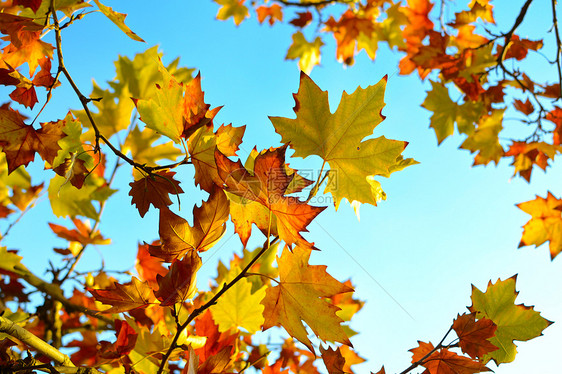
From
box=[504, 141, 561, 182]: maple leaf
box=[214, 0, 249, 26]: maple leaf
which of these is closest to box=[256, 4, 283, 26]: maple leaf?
box=[214, 0, 249, 26]: maple leaf

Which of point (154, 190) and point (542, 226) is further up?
point (542, 226)

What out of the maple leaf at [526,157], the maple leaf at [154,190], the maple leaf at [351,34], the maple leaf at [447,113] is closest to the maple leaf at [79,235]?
the maple leaf at [154,190]

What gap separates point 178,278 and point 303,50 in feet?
11.7

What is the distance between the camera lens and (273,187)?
66cm

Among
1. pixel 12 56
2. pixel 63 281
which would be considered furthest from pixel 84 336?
pixel 12 56

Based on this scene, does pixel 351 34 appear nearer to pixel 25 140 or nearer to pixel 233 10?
pixel 233 10

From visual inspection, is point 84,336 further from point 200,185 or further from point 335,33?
point 335,33

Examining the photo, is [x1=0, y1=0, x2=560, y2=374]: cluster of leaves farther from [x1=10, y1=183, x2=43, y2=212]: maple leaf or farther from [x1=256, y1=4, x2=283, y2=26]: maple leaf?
[x1=256, y1=4, x2=283, y2=26]: maple leaf

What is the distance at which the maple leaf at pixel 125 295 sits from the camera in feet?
2.53

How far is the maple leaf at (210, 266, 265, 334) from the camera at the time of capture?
119 centimetres

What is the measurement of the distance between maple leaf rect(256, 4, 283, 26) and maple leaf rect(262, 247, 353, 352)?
399 cm

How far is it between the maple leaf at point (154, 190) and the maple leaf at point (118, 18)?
12.9 inches

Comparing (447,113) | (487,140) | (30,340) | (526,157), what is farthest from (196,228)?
(526,157)

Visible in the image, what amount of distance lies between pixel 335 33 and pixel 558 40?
1889 millimetres
